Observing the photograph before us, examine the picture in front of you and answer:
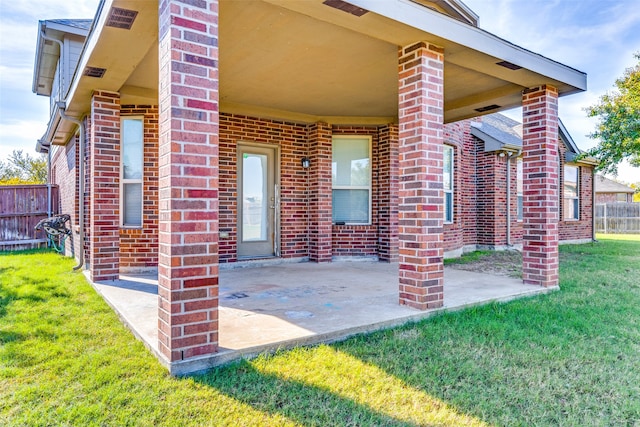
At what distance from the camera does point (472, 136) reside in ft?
33.7

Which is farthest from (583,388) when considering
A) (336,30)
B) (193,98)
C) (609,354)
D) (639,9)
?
(639,9)

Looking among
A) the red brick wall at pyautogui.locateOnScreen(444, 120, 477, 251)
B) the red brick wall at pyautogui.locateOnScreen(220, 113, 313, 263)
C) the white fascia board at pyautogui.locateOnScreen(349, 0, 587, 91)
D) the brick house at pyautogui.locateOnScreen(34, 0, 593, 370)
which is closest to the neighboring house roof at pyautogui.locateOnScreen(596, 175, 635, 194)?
the red brick wall at pyautogui.locateOnScreen(444, 120, 477, 251)

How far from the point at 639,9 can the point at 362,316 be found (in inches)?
468

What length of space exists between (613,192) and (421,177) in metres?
29.7

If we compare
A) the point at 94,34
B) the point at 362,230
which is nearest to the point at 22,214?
the point at 94,34

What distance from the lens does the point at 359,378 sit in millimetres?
2400

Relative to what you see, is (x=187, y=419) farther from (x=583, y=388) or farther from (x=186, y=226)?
(x=583, y=388)

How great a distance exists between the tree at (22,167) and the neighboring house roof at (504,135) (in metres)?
20.0

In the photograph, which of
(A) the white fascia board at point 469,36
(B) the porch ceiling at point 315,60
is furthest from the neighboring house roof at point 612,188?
(A) the white fascia board at point 469,36

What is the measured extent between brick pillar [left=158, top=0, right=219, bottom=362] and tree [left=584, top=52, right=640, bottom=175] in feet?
36.2

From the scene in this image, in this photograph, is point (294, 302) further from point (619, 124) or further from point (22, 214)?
point (619, 124)

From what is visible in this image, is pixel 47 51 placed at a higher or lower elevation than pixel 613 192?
higher

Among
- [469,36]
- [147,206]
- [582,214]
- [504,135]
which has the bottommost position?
[582,214]

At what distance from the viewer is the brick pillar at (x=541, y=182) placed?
4.89m
